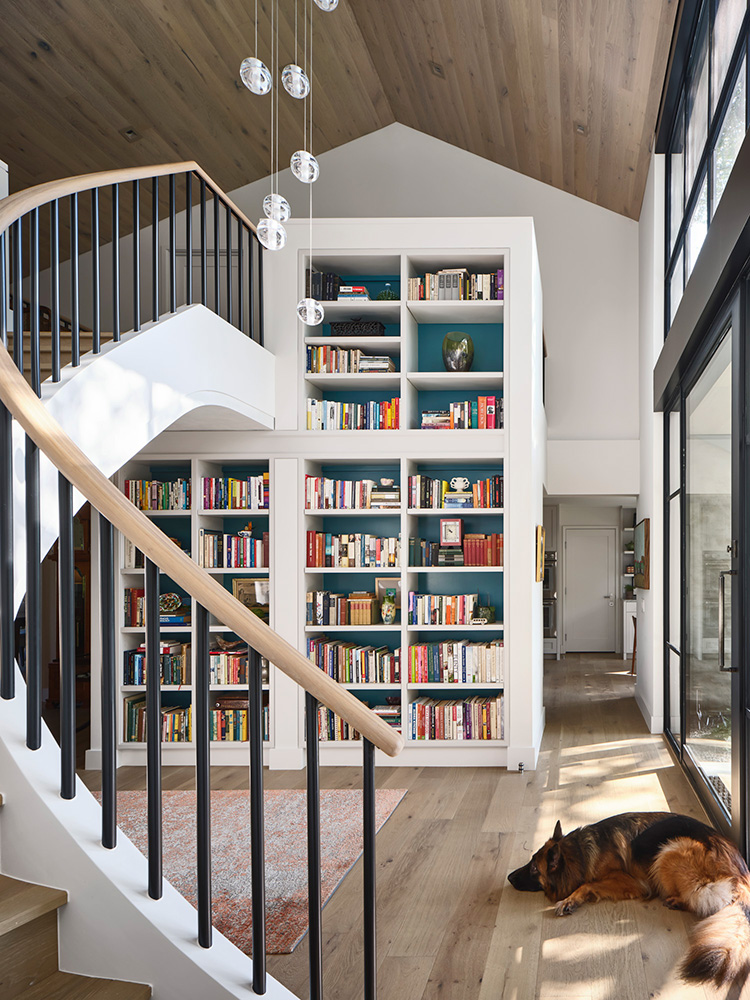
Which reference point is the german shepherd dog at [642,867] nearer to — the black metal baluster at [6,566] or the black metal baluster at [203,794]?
the black metal baluster at [203,794]

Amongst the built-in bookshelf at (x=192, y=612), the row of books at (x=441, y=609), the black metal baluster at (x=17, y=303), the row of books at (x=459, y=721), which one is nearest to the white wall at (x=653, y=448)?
the row of books at (x=459, y=721)

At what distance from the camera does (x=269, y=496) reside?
18.7 ft

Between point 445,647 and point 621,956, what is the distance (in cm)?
278

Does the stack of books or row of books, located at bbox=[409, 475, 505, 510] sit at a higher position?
the stack of books

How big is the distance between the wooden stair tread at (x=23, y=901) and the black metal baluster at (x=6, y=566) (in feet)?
1.40

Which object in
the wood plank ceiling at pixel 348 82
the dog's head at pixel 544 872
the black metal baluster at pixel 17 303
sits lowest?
the dog's head at pixel 544 872

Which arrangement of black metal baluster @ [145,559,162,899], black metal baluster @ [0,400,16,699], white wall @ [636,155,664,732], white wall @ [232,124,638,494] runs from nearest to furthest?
black metal baluster @ [145,559,162,899] < black metal baluster @ [0,400,16,699] < white wall @ [636,155,664,732] < white wall @ [232,124,638,494]

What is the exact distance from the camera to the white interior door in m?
12.7

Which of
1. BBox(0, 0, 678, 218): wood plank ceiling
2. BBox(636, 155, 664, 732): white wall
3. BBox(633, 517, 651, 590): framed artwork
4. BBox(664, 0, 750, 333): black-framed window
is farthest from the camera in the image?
BBox(633, 517, 651, 590): framed artwork

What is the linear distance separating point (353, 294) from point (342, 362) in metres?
0.46

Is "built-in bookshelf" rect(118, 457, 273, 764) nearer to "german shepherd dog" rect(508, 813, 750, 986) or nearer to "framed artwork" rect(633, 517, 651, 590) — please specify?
"german shepherd dog" rect(508, 813, 750, 986)

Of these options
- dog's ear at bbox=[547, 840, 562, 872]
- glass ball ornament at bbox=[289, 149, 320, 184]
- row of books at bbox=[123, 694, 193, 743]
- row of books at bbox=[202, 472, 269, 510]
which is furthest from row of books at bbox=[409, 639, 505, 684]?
glass ball ornament at bbox=[289, 149, 320, 184]

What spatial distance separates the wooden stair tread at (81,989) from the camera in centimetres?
185

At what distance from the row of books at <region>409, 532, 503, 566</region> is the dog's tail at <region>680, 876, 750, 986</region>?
3.03 meters
